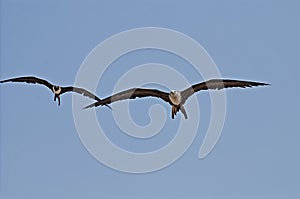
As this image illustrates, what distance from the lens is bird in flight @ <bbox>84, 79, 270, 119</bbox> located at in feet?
64.5

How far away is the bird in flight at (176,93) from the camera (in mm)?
19672

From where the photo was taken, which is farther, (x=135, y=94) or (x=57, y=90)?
(x=57, y=90)

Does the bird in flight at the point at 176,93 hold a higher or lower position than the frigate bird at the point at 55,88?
lower

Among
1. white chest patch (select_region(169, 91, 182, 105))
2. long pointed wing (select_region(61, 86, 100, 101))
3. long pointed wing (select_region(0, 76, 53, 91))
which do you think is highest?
long pointed wing (select_region(0, 76, 53, 91))

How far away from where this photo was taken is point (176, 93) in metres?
20.0

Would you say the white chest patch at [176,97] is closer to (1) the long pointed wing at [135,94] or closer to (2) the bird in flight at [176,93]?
(2) the bird in flight at [176,93]

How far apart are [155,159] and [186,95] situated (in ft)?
6.38

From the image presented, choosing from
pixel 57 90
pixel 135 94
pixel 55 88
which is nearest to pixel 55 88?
pixel 55 88

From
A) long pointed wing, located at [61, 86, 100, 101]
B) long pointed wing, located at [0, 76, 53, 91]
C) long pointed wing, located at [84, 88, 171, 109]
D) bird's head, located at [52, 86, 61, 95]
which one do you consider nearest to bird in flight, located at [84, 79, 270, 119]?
long pointed wing, located at [84, 88, 171, 109]

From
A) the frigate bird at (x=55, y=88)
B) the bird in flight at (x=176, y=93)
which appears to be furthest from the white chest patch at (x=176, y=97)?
the frigate bird at (x=55, y=88)

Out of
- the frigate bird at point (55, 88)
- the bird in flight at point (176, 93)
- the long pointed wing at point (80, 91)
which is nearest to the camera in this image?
the bird in flight at point (176, 93)

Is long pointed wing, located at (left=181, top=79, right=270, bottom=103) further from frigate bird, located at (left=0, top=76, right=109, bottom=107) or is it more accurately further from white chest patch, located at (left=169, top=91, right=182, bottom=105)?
frigate bird, located at (left=0, top=76, right=109, bottom=107)

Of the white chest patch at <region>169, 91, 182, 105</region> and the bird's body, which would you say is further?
the bird's body

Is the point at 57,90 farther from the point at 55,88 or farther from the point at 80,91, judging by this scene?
the point at 80,91
